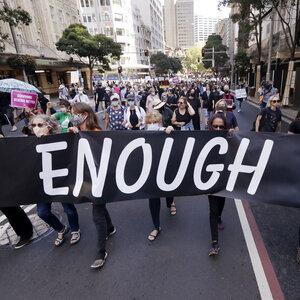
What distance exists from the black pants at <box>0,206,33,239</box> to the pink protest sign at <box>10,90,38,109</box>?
11.1ft

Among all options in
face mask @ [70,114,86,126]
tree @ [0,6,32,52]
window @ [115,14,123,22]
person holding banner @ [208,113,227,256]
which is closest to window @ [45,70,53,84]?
tree @ [0,6,32,52]

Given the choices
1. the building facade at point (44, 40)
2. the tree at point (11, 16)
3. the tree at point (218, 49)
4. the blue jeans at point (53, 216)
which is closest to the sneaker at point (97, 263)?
the blue jeans at point (53, 216)

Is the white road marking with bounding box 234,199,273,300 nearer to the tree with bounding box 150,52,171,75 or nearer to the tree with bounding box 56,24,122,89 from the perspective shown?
the tree with bounding box 56,24,122,89

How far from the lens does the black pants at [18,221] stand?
3.19 meters

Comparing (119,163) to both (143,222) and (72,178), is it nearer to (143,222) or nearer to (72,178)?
(72,178)

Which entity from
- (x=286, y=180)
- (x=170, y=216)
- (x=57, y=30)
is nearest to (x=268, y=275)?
(x=286, y=180)

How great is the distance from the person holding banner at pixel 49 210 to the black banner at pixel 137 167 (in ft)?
0.65

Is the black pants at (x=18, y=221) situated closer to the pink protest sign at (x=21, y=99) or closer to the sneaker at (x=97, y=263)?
the sneaker at (x=97, y=263)

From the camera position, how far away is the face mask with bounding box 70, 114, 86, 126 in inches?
119

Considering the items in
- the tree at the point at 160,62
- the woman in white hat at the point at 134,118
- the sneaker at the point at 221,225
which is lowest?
the sneaker at the point at 221,225

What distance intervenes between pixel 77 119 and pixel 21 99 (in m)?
3.62

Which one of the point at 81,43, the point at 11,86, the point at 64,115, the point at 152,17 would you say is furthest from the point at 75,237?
the point at 152,17

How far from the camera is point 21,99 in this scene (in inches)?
226

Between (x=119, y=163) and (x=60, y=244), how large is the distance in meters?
1.51
